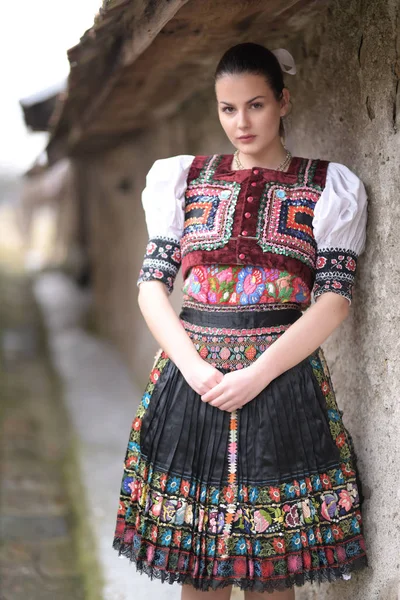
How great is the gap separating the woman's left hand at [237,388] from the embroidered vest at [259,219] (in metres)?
0.28

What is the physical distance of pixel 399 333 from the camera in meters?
1.87

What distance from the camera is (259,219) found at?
1.91 meters

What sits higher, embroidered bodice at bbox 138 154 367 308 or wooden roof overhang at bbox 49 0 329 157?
wooden roof overhang at bbox 49 0 329 157

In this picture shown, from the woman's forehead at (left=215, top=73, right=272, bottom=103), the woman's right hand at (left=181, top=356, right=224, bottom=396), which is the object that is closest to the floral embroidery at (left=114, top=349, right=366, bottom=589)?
the woman's right hand at (left=181, top=356, right=224, bottom=396)

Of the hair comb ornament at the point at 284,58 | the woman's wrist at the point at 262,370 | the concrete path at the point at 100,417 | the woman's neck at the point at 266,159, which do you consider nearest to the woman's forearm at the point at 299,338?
the woman's wrist at the point at 262,370

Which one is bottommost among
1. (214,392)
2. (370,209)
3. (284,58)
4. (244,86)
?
(214,392)

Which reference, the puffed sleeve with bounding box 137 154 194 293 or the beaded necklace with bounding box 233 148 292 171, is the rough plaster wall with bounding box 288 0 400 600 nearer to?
the beaded necklace with bounding box 233 148 292 171

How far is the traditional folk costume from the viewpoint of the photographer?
1.86 metres

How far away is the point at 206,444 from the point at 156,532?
26cm

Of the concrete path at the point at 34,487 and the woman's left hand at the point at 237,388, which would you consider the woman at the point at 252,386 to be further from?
the concrete path at the point at 34,487

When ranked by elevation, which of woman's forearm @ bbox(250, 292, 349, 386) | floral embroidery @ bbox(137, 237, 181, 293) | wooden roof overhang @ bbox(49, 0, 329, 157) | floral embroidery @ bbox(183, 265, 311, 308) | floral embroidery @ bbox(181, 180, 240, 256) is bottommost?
woman's forearm @ bbox(250, 292, 349, 386)

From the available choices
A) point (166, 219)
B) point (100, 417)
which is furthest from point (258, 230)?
point (100, 417)

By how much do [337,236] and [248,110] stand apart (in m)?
0.39

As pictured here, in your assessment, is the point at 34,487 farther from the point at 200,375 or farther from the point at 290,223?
the point at 290,223
